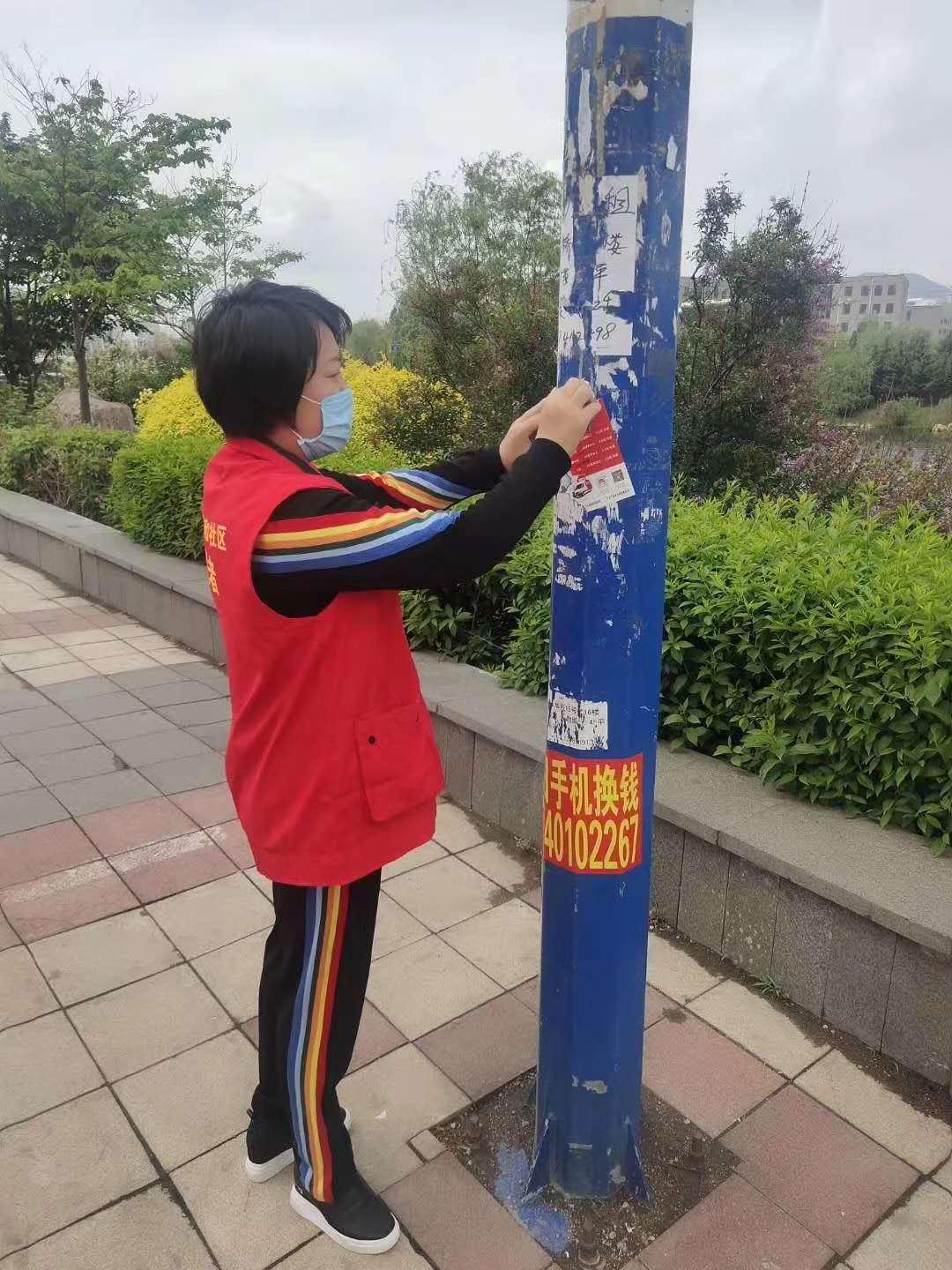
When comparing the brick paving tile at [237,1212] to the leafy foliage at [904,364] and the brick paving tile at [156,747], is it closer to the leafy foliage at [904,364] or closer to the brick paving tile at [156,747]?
the brick paving tile at [156,747]

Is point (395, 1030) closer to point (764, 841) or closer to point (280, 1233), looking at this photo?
point (280, 1233)

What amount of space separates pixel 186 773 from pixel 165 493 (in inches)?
124

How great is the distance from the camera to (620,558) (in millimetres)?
1575

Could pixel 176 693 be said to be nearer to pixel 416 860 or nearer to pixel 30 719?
pixel 30 719

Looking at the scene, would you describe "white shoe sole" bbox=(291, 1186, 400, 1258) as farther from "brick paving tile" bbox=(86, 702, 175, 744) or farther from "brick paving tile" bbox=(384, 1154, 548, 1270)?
"brick paving tile" bbox=(86, 702, 175, 744)

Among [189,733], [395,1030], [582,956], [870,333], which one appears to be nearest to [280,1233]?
[395,1030]

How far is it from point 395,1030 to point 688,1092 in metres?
0.76

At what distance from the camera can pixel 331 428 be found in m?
1.64

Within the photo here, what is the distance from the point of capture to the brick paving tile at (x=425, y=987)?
2.50 metres

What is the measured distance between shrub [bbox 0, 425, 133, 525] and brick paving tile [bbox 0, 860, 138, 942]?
5.82 m

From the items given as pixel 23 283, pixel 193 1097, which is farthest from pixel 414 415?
pixel 23 283

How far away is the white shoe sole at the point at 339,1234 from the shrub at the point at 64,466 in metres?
7.39

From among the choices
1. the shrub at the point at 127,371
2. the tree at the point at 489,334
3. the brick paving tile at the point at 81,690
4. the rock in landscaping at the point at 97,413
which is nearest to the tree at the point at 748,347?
the tree at the point at 489,334

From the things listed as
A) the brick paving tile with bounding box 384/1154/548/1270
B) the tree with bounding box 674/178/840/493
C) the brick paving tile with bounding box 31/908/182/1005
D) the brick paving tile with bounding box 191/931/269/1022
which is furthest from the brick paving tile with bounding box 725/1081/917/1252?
the tree with bounding box 674/178/840/493
